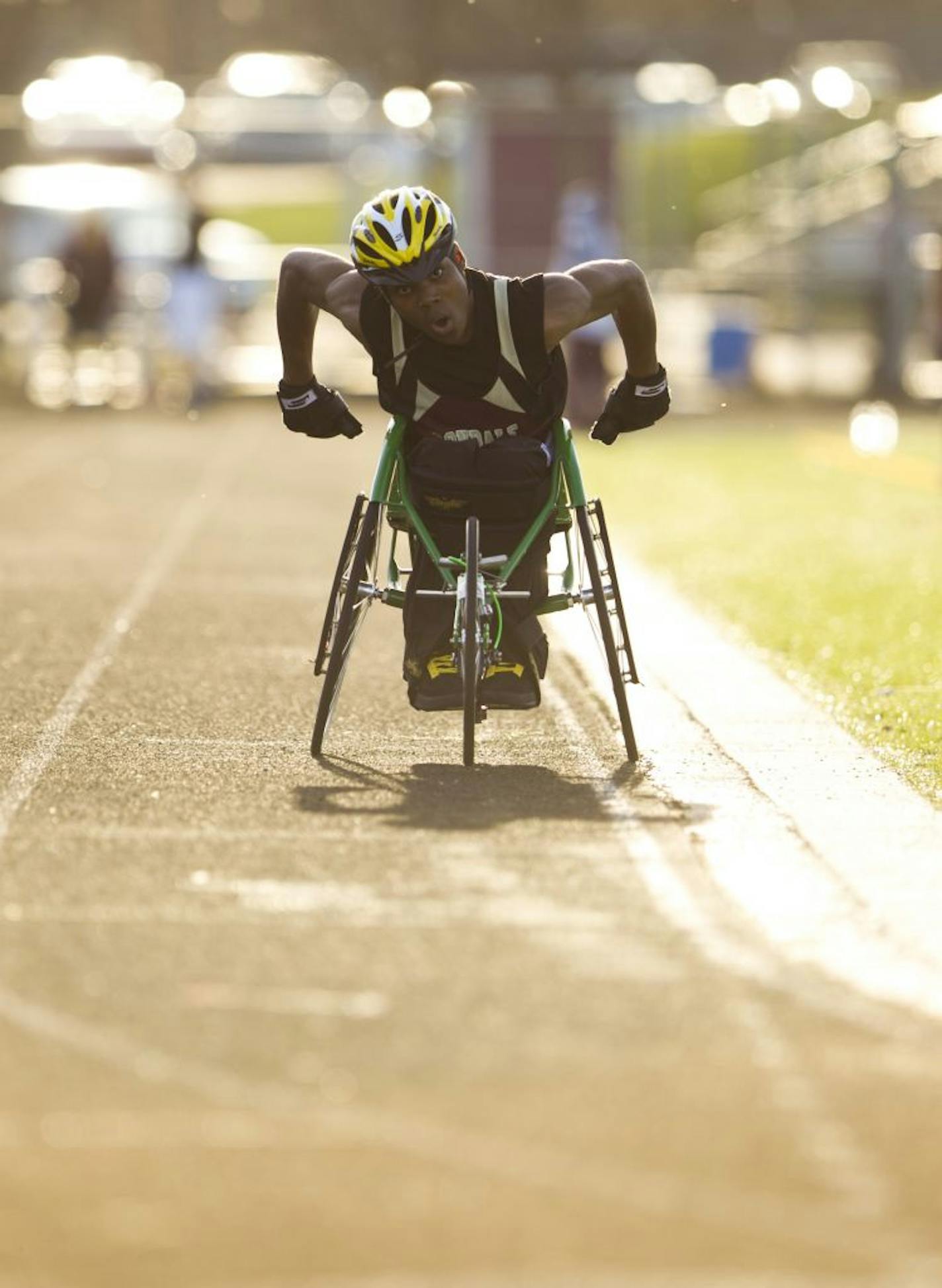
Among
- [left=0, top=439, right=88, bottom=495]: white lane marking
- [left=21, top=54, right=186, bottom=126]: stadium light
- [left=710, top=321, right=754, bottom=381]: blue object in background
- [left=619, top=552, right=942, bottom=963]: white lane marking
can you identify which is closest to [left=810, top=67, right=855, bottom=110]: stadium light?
[left=710, top=321, right=754, bottom=381]: blue object in background

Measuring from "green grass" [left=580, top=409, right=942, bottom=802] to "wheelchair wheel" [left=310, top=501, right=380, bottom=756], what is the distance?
1687mm

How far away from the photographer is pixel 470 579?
→ 8.70 meters

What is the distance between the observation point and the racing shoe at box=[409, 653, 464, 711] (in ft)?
30.0

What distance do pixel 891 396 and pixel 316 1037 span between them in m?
25.8

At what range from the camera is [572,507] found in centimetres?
907

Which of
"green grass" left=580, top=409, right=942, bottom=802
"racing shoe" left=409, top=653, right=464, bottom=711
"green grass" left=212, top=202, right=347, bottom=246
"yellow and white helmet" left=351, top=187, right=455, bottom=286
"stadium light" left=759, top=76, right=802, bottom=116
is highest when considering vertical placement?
"stadium light" left=759, top=76, right=802, bottom=116

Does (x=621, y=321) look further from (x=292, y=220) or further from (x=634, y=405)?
(x=292, y=220)

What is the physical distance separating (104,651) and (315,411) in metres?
2.84

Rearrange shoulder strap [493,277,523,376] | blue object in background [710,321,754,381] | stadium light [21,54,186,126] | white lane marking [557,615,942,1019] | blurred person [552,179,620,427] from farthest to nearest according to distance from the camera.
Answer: stadium light [21,54,186,126], blue object in background [710,321,754,381], blurred person [552,179,620,427], shoulder strap [493,277,523,376], white lane marking [557,615,942,1019]

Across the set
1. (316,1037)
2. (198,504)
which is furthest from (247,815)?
(198,504)

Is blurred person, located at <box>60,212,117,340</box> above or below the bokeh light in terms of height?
above

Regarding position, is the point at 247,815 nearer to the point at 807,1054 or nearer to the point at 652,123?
the point at 807,1054

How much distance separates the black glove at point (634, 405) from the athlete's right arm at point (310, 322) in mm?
776

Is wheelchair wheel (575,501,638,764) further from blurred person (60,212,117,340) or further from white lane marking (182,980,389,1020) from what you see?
blurred person (60,212,117,340)
